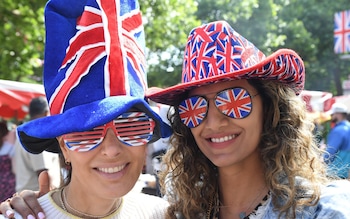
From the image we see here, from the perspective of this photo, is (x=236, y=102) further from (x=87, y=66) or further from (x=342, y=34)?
(x=342, y=34)

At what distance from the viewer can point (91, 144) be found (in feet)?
5.90

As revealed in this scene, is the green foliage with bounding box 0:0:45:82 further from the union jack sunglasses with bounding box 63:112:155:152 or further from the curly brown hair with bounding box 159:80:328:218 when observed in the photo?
the union jack sunglasses with bounding box 63:112:155:152

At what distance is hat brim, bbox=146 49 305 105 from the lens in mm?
1859

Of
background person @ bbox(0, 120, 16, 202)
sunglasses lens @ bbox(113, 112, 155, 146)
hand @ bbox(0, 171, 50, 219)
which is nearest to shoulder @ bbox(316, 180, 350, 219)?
sunglasses lens @ bbox(113, 112, 155, 146)

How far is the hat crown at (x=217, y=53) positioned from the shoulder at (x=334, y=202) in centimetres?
67

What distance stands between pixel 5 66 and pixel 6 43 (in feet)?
2.61

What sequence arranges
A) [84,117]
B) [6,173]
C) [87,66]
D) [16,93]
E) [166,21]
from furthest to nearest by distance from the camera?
[166,21] → [16,93] → [6,173] → [87,66] → [84,117]

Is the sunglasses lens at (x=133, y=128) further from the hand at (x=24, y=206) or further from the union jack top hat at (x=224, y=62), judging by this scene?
the hand at (x=24, y=206)

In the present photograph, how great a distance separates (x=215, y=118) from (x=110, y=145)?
1.74ft

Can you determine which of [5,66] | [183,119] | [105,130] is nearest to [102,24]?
[105,130]

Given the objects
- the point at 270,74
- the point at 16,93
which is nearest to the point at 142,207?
the point at 270,74

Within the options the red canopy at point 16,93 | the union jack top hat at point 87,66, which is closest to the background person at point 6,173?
the red canopy at point 16,93

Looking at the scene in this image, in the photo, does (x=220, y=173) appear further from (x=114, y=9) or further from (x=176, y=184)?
(x=114, y=9)

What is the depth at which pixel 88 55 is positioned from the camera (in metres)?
1.83
